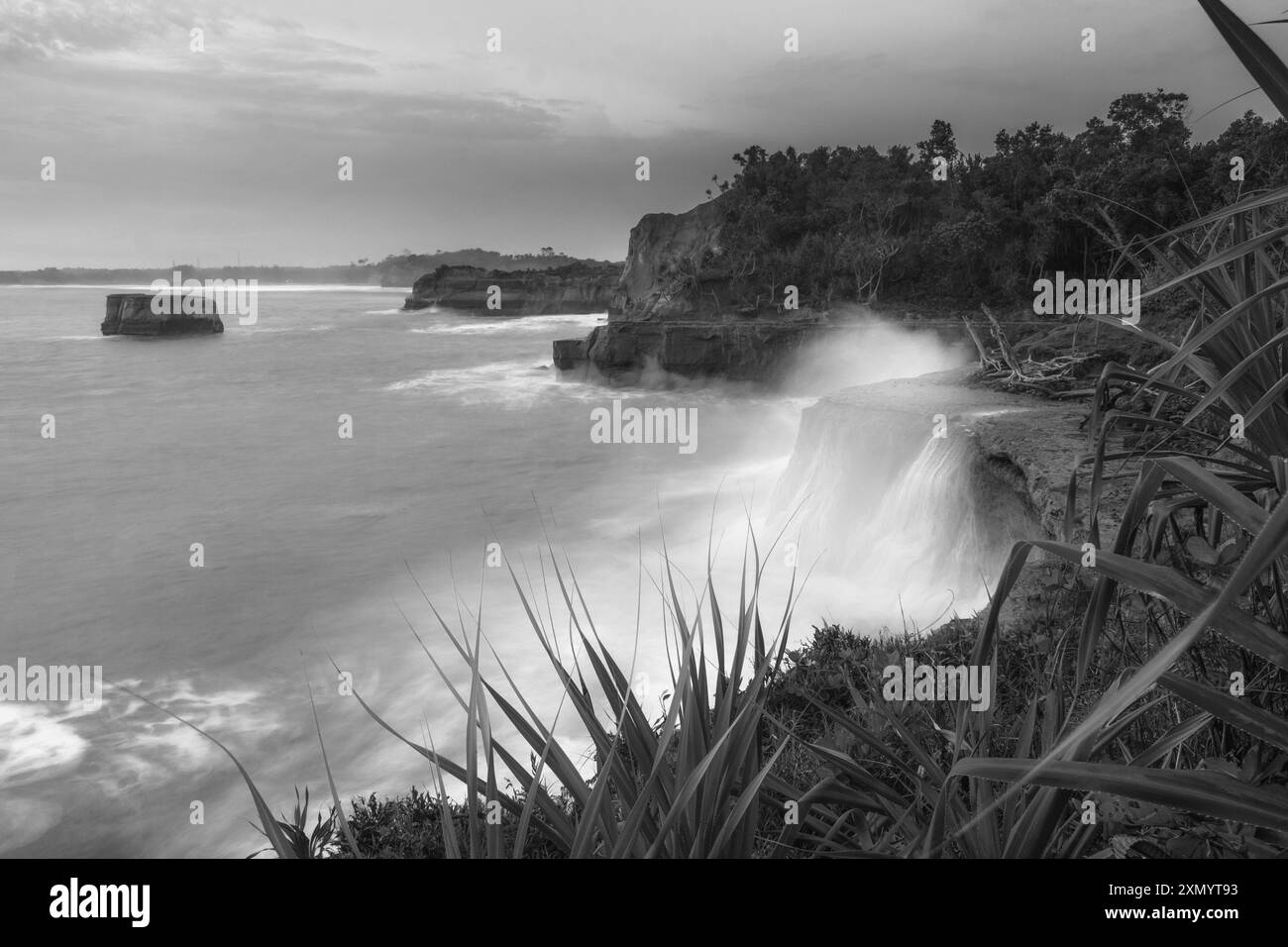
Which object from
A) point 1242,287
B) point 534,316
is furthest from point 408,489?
point 534,316

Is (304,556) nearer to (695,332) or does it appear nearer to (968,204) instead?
(695,332)

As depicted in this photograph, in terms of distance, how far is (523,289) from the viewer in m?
81.4

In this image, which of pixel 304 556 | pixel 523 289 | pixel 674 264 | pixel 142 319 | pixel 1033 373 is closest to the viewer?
pixel 1033 373

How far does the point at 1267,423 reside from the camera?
2035 millimetres

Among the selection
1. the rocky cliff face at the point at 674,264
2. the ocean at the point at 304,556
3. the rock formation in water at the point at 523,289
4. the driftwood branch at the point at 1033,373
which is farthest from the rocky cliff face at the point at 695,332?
the rock formation in water at the point at 523,289

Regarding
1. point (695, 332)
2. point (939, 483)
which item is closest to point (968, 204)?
point (695, 332)


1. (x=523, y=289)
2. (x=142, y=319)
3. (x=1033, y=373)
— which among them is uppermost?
(x=523, y=289)

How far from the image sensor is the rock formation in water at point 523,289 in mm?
76812

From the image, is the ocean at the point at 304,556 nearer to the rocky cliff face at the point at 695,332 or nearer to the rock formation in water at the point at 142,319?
the rocky cliff face at the point at 695,332

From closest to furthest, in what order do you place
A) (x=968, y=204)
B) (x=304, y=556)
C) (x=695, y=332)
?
1. (x=304, y=556)
2. (x=695, y=332)
3. (x=968, y=204)

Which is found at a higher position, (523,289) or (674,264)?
(523,289)

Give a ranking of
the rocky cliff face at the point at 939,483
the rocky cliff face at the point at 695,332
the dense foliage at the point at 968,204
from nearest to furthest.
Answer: the rocky cliff face at the point at 939,483
the dense foliage at the point at 968,204
the rocky cliff face at the point at 695,332

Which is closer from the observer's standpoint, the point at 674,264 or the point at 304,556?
the point at 304,556

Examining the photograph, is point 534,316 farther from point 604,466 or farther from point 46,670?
point 46,670
